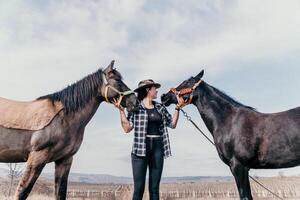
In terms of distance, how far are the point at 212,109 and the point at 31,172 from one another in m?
4.01

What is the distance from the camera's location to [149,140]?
5574mm

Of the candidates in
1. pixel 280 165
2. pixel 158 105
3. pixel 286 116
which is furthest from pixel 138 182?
pixel 286 116

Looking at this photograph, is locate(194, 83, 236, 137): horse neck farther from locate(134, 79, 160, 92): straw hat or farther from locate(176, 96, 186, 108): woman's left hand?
locate(134, 79, 160, 92): straw hat

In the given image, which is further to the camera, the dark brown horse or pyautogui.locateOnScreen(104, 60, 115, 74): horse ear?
pyautogui.locateOnScreen(104, 60, 115, 74): horse ear

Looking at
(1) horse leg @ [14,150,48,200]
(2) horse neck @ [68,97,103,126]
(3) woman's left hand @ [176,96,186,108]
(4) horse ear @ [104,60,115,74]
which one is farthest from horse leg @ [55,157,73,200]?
(3) woman's left hand @ [176,96,186,108]

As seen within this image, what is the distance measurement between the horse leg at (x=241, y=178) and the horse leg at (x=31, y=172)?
360 centimetres

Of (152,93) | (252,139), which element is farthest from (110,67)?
(252,139)

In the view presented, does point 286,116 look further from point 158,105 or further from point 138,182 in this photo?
point 138,182

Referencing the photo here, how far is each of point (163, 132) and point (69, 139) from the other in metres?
1.82

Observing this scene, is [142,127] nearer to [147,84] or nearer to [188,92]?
[147,84]

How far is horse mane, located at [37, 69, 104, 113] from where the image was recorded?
6.39 m

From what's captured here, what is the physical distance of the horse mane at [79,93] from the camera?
21.0ft

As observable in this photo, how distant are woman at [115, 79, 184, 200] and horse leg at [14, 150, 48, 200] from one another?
5.23 feet

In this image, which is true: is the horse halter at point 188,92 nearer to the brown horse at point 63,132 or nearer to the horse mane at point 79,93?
the brown horse at point 63,132
